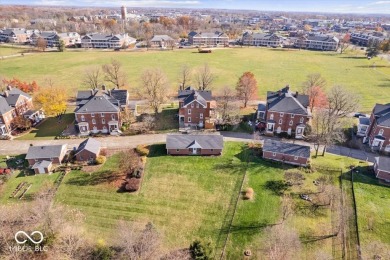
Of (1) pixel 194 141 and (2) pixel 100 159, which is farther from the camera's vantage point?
(1) pixel 194 141

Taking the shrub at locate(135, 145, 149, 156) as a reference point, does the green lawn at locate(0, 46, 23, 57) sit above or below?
above

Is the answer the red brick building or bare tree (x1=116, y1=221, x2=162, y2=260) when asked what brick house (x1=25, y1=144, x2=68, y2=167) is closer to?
bare tree (x1=116, y1=221, x2=162, y2=260)

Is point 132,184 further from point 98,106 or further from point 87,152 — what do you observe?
point 98,106

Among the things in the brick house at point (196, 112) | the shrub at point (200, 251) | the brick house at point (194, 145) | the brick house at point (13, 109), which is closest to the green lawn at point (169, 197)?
the brick house at point (194, 145)

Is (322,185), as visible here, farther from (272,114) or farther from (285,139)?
(272,114)

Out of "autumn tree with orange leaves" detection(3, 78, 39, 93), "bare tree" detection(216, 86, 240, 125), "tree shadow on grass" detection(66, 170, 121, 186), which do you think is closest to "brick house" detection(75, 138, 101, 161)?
"tree shadow on grass" detection(66, 170, 121, 186)

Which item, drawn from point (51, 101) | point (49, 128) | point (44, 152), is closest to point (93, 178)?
point (44, 152)

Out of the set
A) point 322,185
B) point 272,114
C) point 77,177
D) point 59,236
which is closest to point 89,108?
point 77,177
